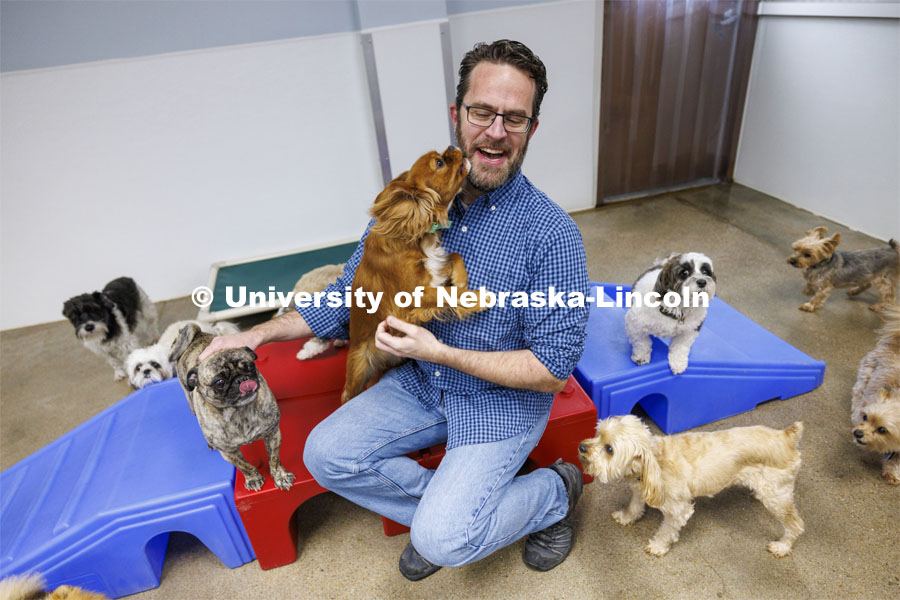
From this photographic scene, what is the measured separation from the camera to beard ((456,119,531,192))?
5.66ft

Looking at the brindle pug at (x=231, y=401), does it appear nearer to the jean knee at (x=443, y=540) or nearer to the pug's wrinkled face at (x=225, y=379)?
the pug's wrinkled face at (x=225, y=379)

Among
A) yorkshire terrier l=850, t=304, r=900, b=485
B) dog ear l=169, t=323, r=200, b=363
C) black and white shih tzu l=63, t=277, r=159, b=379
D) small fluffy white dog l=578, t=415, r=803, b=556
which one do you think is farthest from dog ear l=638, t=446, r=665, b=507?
black and white shih tzu l=63, t=277, r=159, b=379

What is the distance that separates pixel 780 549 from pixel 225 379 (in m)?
2.09

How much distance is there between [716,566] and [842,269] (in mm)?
2351

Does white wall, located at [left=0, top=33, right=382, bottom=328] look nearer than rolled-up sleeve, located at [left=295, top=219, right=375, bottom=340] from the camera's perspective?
No

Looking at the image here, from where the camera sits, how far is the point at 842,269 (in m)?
3.32

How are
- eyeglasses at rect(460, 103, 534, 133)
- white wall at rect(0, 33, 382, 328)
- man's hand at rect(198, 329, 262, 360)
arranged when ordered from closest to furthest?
eyeglasses at rect(460, 103, 534, 133)
man's hand at rect(198, 329, 262, 360)
white wall at rect(0, 33, 382, 328)

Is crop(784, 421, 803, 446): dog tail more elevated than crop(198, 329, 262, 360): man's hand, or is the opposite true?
crop(198, 329, 262, 360): man's hand

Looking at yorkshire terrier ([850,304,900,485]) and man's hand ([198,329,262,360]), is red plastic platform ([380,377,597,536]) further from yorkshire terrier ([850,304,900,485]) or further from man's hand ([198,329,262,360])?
yorkshire terrier ([850,304,900,485])

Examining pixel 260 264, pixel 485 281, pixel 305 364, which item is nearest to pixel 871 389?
pixel 485 281

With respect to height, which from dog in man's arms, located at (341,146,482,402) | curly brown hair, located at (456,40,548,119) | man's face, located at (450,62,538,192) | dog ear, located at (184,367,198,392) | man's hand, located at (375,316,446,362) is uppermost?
curly brown hair, located at (456,40,548,119)

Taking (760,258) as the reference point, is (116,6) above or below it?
above

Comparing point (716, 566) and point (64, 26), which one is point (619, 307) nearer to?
point (716, 566)

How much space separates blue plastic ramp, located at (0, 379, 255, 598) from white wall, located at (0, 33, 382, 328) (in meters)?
2.42
